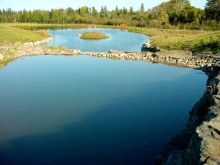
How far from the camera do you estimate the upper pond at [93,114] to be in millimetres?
9945

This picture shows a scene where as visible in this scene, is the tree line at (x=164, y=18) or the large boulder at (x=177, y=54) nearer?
the large boulder at (x=177, y=54)

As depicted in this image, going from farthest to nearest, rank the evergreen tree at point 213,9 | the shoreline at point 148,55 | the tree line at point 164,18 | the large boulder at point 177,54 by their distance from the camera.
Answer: the tree line at point 164,18
the evergreen tree at point 213,9
the large boulder at point 177,54
the shoreline at point 148,55

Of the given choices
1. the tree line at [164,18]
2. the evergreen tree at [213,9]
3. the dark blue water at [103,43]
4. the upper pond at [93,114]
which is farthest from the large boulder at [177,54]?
the evergreen tree at [213,9]

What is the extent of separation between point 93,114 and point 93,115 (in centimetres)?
15

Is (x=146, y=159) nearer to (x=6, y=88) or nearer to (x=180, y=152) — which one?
(x=180, y=152)

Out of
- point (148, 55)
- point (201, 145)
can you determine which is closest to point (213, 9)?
point (148, 55)

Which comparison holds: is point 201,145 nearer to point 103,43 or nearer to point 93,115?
point 93,115

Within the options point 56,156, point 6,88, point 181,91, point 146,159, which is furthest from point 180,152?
point 6,88

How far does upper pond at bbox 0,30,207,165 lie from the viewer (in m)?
9.95

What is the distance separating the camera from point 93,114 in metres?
13.8

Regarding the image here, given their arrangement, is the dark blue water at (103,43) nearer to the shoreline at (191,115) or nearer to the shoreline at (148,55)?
the shoreline at (191,115)

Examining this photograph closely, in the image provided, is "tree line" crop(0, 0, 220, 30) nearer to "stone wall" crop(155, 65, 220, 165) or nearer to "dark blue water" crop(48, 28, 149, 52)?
"dark blue water" crop(48, 28, 149, 52)

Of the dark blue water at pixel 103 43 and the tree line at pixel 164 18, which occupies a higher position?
the tree line at pixel 164 18

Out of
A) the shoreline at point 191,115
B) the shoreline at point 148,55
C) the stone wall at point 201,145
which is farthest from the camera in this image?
the shoreline at point 148,55
